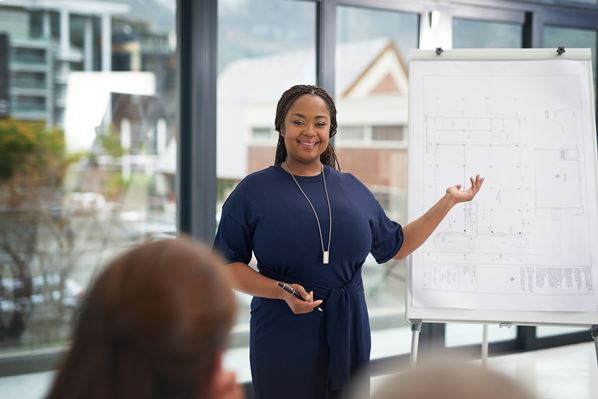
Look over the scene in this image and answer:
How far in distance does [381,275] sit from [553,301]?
5.21ft

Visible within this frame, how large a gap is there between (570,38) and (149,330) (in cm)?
445

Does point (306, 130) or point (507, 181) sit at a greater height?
point (306, 130)

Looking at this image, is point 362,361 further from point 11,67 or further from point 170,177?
point 11,67

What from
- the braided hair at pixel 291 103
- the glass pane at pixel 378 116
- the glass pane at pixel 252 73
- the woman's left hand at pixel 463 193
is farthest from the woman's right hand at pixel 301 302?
the glass pane at pixel 378 116

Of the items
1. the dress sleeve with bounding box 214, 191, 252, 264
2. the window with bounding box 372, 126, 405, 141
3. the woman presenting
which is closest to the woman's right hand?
the woman presenting

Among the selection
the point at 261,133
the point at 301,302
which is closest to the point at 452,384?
the point at 301,302

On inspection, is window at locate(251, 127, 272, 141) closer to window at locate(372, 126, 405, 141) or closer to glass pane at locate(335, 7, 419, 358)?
glass pane at locate(335, 7, 419, 358)

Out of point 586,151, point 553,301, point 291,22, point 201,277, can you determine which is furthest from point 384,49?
point 201,277

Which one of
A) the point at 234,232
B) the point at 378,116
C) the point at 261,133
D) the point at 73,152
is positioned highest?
the point at 378,116

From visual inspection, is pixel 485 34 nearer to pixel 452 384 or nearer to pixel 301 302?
pixel 301 302

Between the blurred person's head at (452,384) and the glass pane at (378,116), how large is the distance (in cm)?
335

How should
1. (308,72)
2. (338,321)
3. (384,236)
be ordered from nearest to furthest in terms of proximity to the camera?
(338,321) → (384,236) → (308,72)

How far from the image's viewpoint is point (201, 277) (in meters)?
0.71

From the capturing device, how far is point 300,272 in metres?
2.04
